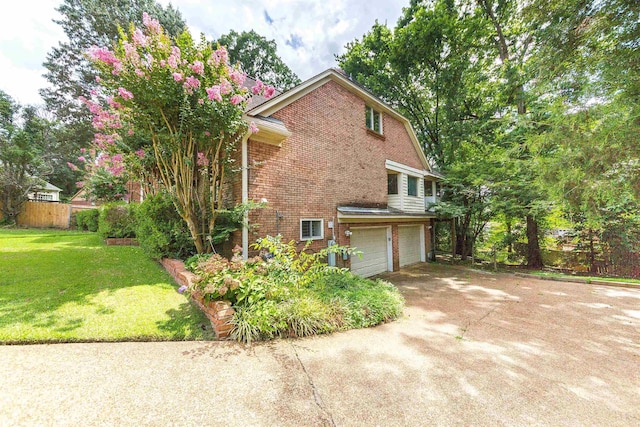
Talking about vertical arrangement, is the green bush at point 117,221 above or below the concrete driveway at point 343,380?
above

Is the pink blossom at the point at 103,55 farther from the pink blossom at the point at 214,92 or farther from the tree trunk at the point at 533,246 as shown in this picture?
the tree trunk at the point at 533,246

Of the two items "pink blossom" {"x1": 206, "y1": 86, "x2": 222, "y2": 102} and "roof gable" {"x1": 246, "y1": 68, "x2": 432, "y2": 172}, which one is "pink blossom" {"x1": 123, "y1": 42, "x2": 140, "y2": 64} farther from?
"roof gable" {"x1": 246, "y1": 68, "x2": 432, "y2": 172}

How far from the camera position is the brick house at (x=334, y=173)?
6.54 m

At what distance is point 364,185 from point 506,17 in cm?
1180

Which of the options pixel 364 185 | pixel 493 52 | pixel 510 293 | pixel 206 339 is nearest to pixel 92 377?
pixel 206 339

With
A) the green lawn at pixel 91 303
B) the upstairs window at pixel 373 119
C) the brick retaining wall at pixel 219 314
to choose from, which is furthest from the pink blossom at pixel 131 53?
the upstairs window at pixel 373 119

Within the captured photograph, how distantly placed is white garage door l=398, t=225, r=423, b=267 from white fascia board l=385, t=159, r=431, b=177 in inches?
105

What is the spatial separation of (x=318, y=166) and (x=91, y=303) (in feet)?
20.3

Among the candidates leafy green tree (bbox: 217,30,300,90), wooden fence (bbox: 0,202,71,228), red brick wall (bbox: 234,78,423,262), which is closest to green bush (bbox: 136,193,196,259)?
red brick wall (bbox: 234,78,423,262)

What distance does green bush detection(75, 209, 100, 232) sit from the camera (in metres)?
14.6

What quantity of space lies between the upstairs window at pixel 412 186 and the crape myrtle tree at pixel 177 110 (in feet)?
28.9

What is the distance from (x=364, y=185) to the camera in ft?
31.9

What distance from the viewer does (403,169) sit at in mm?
11672

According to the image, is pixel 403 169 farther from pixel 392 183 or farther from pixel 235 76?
pixel 235 76
